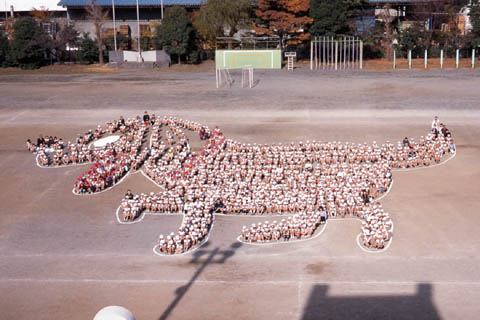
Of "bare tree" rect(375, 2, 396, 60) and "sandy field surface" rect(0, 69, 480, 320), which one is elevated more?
"bare tree" rect(375, 2, 396, 60)

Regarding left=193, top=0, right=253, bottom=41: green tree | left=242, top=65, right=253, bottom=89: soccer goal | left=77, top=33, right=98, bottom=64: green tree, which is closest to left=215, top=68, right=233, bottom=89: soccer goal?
left=242, top=65, right=253, bottom=89: soccer goal

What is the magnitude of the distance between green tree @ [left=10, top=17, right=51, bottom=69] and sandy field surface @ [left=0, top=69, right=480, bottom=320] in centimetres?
3277

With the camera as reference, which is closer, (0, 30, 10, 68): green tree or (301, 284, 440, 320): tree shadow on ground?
(301, 284, 440, 320): tree shadow on ground

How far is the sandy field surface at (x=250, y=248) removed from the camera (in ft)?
63.8

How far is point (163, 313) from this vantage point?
18938 millimetres

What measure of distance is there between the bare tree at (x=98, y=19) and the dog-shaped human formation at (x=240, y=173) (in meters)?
39.4

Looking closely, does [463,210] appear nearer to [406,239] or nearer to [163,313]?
[406,239]

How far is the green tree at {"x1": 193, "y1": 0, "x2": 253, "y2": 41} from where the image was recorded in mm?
75188

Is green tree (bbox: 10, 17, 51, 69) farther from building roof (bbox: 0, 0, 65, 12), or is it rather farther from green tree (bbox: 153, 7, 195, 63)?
green tree (bbox: 153, 7, 195, 63)

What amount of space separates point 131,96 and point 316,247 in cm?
3488

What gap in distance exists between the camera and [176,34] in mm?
75438

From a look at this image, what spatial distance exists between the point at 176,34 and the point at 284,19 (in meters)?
14.9

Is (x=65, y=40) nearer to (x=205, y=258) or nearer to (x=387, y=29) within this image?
(x=387, y=29)

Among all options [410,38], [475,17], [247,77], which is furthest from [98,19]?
[475,17]
